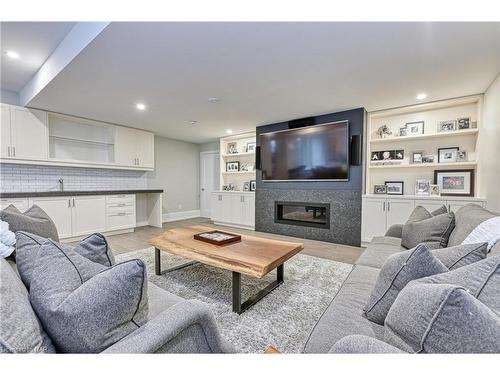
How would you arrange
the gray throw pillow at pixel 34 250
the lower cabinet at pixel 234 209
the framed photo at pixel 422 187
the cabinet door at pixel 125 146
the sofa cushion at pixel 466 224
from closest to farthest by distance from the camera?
the gray throw pillow at pixel 34 250 < the sofa cushion at pixel 466 224 < the framed photo at pixel 422 187 < the cabinet door at pixel 125 146 < the lower cabinet at pixel 234 209

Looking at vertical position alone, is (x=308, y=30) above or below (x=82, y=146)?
above

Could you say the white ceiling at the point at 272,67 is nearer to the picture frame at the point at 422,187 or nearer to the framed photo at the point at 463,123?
the framed photo at the point at 463,123

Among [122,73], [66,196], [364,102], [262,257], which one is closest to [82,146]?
[66,196]

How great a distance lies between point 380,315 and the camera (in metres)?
0.96

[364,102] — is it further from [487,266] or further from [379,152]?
[487,266]

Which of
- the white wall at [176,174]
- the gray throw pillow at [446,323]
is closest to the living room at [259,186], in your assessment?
the gray throw pillow at [446,323]

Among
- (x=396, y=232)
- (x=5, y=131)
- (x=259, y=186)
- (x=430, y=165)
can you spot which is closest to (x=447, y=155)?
(x=430, y=165)

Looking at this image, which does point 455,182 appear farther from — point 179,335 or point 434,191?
point 179,335

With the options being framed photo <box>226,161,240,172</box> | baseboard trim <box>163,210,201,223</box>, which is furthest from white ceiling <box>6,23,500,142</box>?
baseboard trim <box>163,210,201,223</box>

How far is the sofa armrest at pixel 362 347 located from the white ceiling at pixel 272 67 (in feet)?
6.39

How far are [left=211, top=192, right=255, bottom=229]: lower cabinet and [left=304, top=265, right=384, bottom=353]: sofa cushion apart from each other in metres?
3.70

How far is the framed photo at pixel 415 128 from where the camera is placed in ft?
11.5
